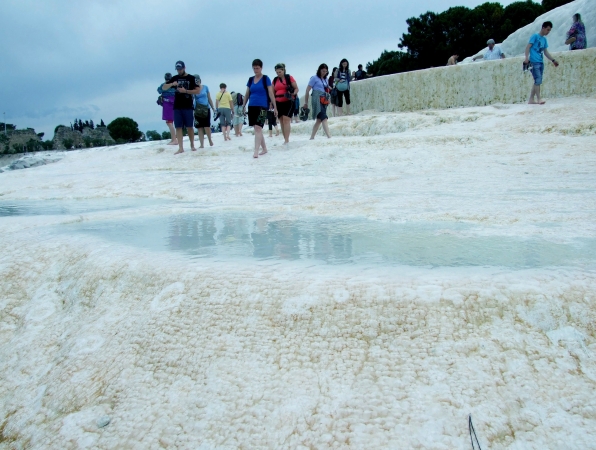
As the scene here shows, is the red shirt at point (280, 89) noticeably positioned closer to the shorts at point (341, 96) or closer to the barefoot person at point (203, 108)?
the barefoot person at point (203, 108)

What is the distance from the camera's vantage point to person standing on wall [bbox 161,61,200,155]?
8047 millimetres

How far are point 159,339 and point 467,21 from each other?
37.3 m

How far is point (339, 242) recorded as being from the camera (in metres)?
2.53

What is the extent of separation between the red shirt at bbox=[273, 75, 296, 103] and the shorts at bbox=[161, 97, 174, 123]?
2.65 meters

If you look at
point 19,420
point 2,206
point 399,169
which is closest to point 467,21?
point 399,169

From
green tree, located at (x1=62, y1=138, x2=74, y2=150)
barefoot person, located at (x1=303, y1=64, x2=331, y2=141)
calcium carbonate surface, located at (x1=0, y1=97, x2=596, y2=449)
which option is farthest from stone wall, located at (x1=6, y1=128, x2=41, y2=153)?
calcium carbonate surface, located at (x1=0, y1=97, x2=596, y2=449)

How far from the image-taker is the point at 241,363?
1.65 m

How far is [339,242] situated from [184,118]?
6.67m

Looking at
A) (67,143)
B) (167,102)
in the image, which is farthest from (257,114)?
(67,143)

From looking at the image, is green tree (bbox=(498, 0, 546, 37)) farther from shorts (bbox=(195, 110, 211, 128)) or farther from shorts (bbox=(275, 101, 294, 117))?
Answer: shorts (bbox=(275, 101, 294, 117))

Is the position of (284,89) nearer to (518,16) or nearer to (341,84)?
(341,84)

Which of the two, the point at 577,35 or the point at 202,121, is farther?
the point at 577,35

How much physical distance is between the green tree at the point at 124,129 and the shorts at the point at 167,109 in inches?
1861

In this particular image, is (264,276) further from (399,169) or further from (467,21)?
(467,21)
